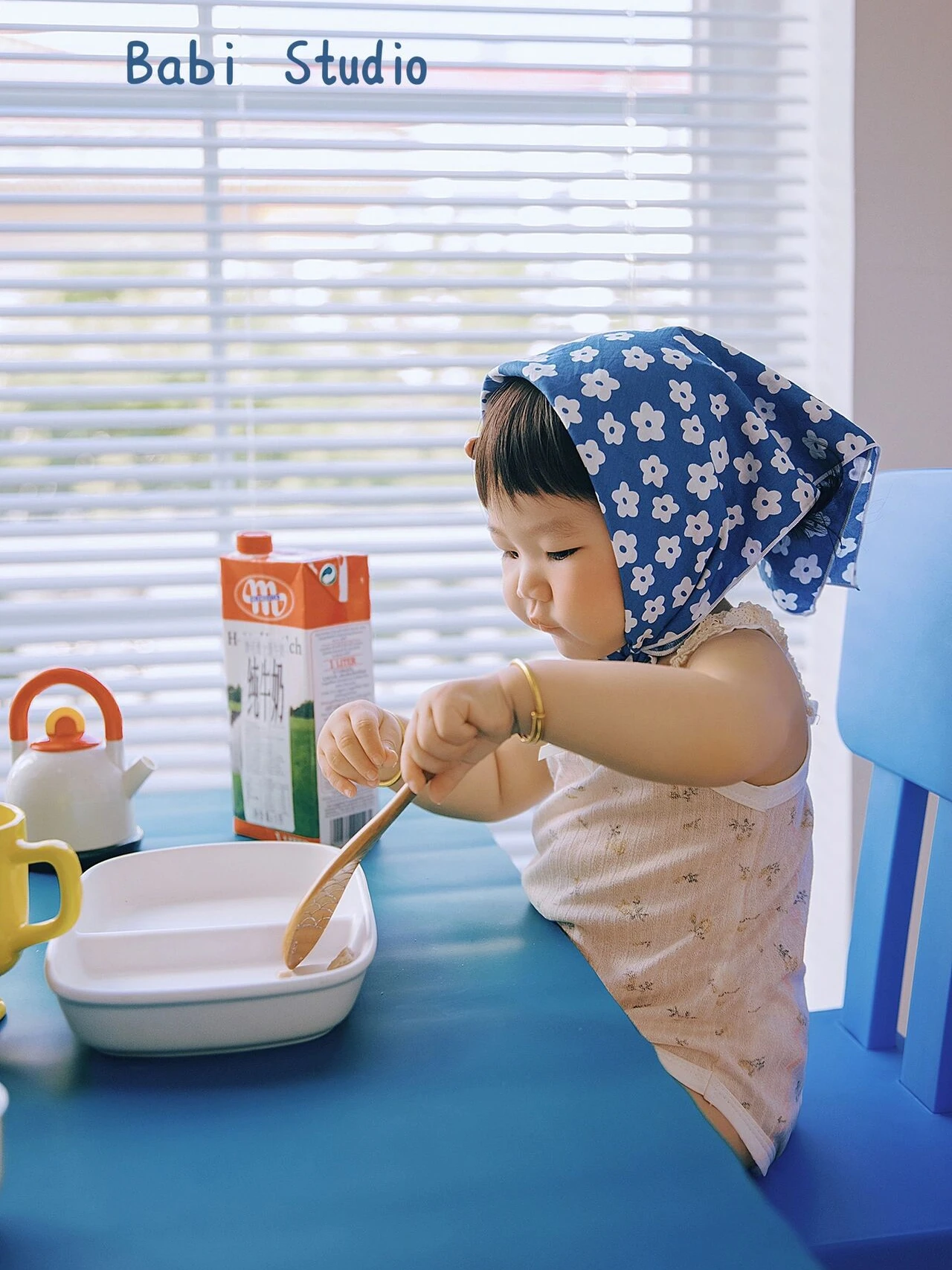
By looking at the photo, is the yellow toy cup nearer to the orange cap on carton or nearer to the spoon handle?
the spoon handle

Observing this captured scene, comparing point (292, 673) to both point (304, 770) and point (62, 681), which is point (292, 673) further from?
point (62, 681)

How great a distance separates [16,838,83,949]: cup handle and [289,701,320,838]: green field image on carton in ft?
1.22

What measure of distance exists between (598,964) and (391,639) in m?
0.84

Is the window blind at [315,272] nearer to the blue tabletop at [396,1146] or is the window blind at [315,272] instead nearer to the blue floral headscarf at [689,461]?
the blue floral headscarf at [689,461]

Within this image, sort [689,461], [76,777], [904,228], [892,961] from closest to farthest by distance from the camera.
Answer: [689,461], [76,777], [892,961], [904,228]

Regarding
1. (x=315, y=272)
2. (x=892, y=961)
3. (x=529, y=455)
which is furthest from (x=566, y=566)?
(x=315, y=272)

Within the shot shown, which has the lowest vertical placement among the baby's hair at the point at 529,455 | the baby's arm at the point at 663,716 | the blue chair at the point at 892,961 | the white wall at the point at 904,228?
the blue chair at the point at 892,961

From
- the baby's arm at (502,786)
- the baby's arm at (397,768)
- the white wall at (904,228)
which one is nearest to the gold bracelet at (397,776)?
the baby's arm at (397,768)

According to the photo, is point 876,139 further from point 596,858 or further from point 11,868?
point 11,868

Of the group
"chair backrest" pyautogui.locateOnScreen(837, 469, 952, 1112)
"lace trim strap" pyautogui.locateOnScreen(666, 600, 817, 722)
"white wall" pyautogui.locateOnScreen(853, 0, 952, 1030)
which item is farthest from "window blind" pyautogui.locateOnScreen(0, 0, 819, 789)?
"lace trim strap" pyautogui.locateOnScreen(666, 600, 817, 722)

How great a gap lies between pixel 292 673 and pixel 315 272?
2.58 ft

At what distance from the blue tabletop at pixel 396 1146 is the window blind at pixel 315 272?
93cm

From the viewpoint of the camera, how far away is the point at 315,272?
1.63m

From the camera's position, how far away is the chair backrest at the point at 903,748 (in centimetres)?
101
